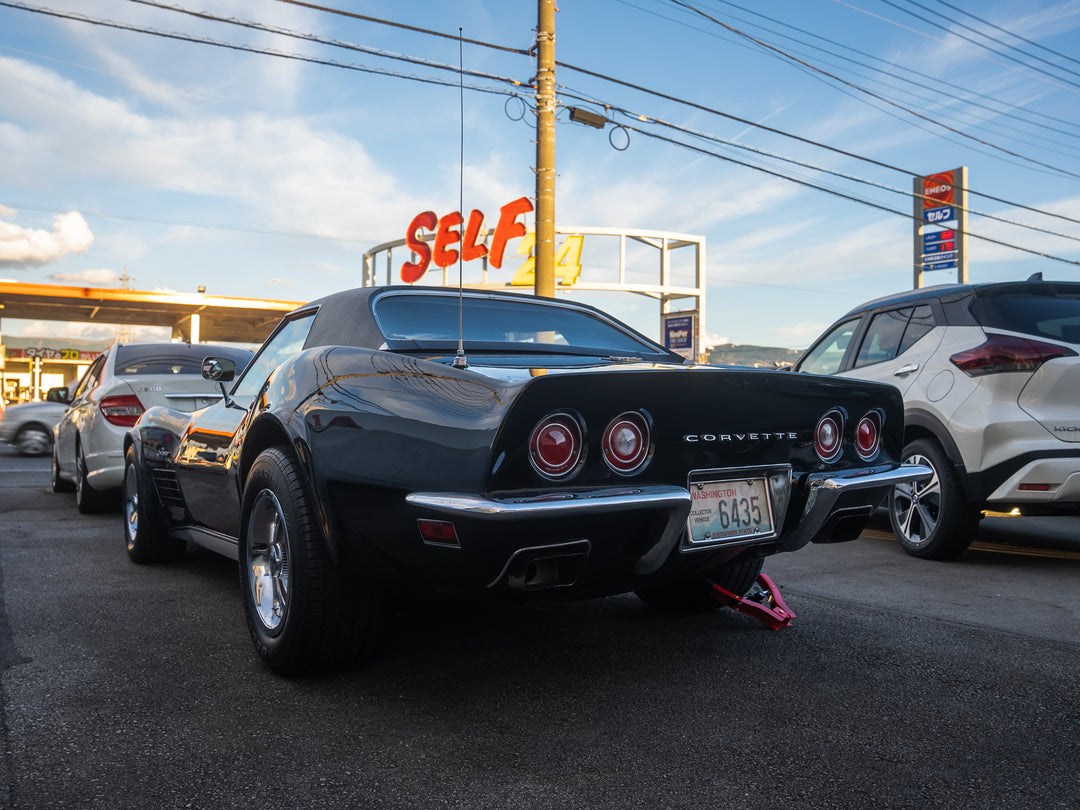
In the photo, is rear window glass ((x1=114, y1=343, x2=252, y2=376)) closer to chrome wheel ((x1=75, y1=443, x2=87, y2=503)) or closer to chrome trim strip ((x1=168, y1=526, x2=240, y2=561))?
chrome wheel ((x1=75, y1=443, x2=87, y2=503))

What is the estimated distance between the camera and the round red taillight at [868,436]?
3086 mm

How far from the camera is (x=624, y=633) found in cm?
341

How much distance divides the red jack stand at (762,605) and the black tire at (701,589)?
4 cm

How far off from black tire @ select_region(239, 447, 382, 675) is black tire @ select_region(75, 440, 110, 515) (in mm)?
4484

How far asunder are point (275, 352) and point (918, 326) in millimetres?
3874

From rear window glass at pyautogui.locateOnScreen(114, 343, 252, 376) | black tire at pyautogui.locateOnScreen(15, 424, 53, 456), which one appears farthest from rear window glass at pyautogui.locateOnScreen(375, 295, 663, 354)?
black tire at pyautogui.locateOnScreen(15, 424, 53, 456)

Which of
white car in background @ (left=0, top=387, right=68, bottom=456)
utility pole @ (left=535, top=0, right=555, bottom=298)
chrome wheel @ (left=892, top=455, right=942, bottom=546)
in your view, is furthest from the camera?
white car in background @ (left=0, top=387, right=68, bottom=456)

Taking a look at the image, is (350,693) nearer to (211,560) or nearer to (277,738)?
(277,738)

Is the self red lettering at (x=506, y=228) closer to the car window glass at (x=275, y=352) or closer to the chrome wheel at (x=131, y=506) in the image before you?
the chrome wheel at (x=131, y=506)

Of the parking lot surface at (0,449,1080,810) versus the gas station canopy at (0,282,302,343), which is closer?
the parking lot surface at (0,449,1080,810)

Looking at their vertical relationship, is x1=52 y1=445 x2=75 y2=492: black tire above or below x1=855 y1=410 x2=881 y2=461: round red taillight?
below

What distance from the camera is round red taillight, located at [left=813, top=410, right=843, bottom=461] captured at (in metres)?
2.93

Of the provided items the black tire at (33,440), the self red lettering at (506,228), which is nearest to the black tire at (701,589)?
the black tire at (33,440)

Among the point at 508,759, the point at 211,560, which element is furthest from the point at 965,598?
the point at 211,560
